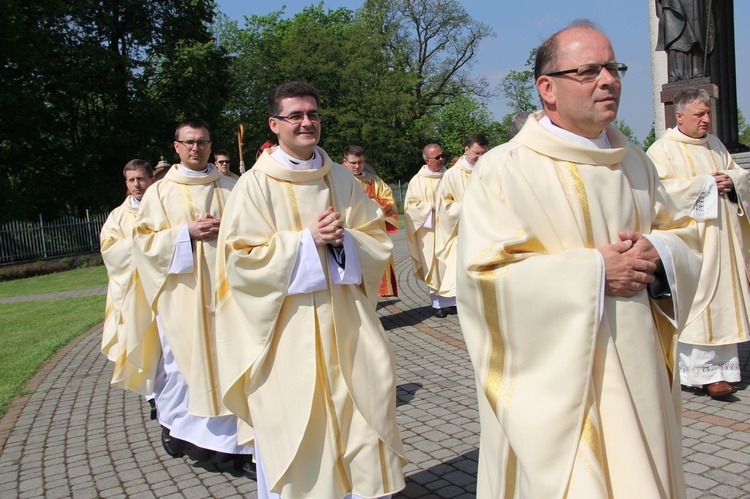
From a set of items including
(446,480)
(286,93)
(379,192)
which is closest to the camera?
(286,93)

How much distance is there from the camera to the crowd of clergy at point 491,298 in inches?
94.0

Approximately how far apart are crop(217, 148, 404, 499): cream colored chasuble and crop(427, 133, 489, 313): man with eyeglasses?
18.6ft

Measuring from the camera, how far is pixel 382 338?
12.6 ft

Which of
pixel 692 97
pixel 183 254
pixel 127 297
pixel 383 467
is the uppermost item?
pixel 692 97

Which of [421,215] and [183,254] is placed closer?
[183,254]

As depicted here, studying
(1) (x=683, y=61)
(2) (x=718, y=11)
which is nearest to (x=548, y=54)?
(1) (x=683, y=61)

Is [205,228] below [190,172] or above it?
below

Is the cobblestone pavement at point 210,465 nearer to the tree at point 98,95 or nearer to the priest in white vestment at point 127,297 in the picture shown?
the priest in white vestment at point 127,297

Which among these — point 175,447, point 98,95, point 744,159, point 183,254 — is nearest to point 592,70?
point 183,254

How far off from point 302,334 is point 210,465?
1954 mm

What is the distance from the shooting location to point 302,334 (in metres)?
3.66

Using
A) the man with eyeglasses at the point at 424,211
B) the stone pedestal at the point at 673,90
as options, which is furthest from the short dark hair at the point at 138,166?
the stone pedestal at the point at 673,90

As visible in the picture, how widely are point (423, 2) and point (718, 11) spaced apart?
36.5 meters

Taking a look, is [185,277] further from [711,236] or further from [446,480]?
[711,236]
